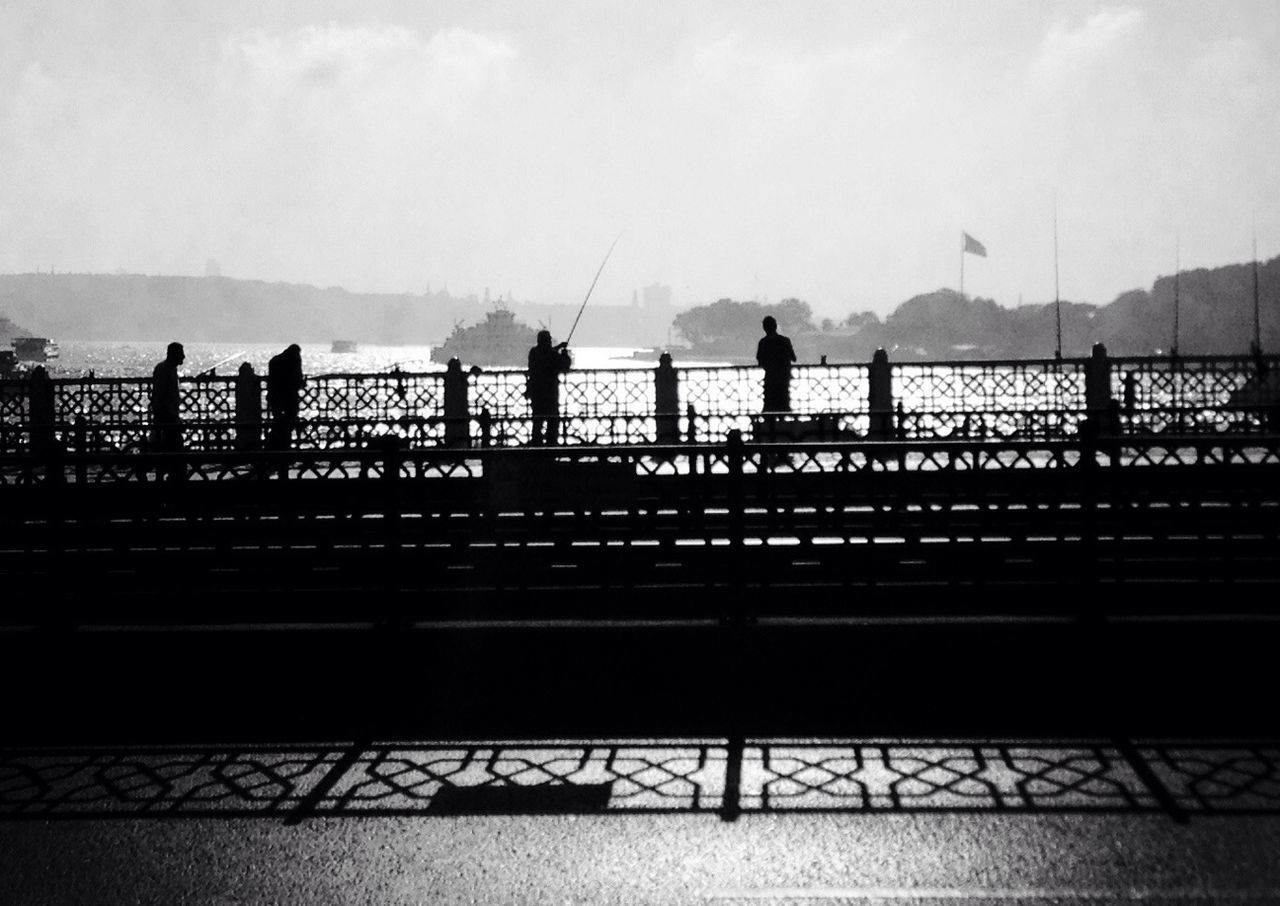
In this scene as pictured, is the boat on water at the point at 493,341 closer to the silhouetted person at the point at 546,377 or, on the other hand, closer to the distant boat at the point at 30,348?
the distant boat at the point at 30,348

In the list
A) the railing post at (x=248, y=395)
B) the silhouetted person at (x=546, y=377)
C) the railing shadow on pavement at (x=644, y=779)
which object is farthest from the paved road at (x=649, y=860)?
the railing post at (x=248, y=395)

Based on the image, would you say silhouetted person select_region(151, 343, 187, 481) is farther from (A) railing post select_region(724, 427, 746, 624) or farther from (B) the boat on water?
(B) the boat on water

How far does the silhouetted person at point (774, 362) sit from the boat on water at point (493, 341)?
250 feet

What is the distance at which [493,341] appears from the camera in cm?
10250

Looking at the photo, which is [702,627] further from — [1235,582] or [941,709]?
[1235,582]

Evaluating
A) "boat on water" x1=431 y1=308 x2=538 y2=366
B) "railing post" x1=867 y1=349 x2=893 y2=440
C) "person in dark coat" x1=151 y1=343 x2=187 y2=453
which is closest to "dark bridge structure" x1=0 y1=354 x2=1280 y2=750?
"person in dark coat" x1=151 y1=343 x2=187 y2=453

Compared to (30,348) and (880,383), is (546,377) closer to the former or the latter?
(880,383)

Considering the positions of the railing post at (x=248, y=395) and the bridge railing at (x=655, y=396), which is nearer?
the bridge railing at (x=655, y=396)

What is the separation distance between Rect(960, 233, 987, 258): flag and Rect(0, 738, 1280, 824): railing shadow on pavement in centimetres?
4697

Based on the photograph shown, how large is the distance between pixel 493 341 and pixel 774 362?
8322 centimetres

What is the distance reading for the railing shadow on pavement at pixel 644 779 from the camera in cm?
526

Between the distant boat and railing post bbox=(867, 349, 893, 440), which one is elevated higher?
the distant boat

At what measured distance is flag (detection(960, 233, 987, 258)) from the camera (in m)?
50.9

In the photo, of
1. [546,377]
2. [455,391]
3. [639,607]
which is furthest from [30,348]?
[639,607]
